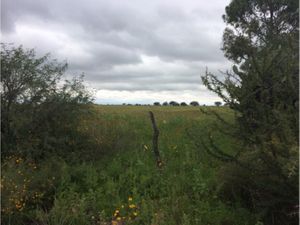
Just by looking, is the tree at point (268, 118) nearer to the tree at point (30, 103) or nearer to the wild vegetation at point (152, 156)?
the wild vegetation at point (152, 156)

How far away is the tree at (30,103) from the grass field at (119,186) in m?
0.64

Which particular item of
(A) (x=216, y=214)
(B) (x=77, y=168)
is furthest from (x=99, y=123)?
(A) (x=216, y=214)

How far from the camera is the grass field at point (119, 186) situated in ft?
23.9

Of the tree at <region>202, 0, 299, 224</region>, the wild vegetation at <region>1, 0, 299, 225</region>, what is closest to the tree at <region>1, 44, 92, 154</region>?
the wild vegetation at <region>1, 0, 299, 225</region>

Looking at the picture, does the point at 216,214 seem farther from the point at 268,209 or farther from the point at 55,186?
the point at 55,186

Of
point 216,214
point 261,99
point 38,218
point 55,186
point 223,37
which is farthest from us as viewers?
point 223,37

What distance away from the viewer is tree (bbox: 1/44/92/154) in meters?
10.1

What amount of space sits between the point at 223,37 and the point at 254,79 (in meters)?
17.7

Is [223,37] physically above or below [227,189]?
above

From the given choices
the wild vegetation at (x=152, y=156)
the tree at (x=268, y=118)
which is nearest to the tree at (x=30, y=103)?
the wild vegetation at (x=152, y=156)

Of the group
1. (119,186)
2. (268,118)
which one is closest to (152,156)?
(119,186)

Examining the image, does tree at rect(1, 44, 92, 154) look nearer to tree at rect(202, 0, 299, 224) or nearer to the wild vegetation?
the wild vegetation

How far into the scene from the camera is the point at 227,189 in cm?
789

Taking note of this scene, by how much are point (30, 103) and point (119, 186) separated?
3.60m
